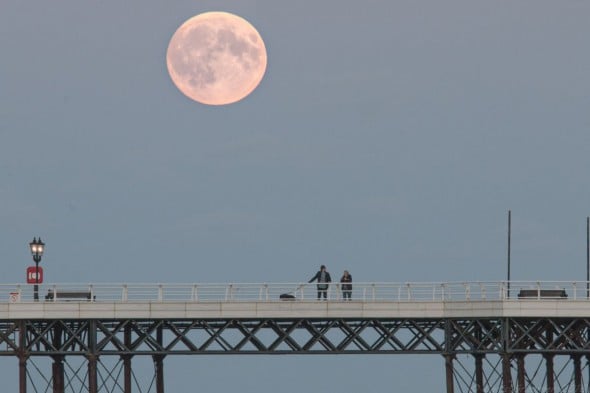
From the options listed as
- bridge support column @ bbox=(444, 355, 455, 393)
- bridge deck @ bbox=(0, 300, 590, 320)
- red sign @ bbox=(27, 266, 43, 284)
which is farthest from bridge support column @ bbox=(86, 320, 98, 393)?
bridge support column @ bbox=(444, 355, 455, 393)

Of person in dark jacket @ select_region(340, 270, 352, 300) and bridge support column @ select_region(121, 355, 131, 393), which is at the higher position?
person in dark jacket @ select_region(340, 270, 352, 300)

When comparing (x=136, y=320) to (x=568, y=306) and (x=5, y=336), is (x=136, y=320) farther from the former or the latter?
(x=568, y=306)

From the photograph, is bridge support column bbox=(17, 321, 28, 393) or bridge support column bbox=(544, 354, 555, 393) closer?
bridge support column bbox=(17, 321, 28, 393)

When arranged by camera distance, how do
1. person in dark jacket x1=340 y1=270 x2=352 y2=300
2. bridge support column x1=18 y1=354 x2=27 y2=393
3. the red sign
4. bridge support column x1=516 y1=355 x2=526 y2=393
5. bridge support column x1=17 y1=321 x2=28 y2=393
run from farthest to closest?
the red sign < person in dark jacket x1=340 y1=270 x2=352 y2=300 < bridge support column x1=17 y1=321 x2=28 y2=393 < bridge support column x1=18 y1=354 x2=27 y2=393 < bridge support column x1=516 y1=355 x2=526 y2=393

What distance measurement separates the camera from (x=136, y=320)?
96.2 m

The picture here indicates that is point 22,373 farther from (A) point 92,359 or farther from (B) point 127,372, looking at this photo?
(B) point 127,372

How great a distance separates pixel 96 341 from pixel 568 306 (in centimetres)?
2282

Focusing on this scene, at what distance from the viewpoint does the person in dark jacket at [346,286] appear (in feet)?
315

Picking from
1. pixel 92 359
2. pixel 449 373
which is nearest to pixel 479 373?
pixel 449 373

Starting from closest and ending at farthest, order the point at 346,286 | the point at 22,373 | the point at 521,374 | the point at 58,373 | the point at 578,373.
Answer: the point at 22,373
the point at 521,374
the point at 346,286
the point at 58,373
the point at 578,373

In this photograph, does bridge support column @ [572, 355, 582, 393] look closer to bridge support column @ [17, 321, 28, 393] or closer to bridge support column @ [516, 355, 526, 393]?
bridge support column @ [516, 355, 526, 393]

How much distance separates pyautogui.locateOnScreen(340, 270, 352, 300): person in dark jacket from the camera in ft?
315

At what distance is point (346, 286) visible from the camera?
9700cm

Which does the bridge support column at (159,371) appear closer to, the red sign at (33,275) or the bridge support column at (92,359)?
the bridge support column at (92,359)
